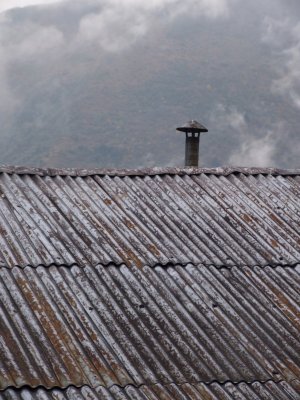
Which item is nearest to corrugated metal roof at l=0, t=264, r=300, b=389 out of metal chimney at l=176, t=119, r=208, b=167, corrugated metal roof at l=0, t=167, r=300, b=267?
corrugated metal roof at l=0, t=167, r=300, b=267

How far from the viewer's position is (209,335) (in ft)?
20.8

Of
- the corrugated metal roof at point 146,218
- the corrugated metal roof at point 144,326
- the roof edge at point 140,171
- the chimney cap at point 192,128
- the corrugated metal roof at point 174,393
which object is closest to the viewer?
the corrugated metal roof at point 174,393

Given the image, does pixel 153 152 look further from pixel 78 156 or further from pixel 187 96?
pixel 187 96

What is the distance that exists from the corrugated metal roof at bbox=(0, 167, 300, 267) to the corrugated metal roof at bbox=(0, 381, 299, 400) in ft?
5.04

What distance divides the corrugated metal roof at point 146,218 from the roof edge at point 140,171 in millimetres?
15

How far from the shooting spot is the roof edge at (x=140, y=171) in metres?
8.13

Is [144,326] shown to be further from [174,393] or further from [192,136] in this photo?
[192,136]

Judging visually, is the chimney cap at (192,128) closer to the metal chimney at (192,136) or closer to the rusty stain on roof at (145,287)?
the metal chimney at (192,136)

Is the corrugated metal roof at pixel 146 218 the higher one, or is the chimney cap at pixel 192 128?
the chimney cap at pixel 192 128

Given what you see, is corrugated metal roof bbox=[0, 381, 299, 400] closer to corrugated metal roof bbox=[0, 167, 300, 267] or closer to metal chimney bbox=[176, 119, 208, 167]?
corrugated metal roof bbox=[0, 167, 300, 267]

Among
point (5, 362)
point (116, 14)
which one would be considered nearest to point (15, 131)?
point (116, 14)

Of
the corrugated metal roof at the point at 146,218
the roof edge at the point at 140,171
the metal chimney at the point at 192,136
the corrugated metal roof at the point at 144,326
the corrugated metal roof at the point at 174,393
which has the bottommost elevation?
the corrugated metal roof at the point at 174,393

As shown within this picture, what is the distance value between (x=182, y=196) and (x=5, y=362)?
11.7 ft

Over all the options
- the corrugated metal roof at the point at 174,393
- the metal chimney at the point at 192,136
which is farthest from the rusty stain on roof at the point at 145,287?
the metal chimney at the point at 192,136
